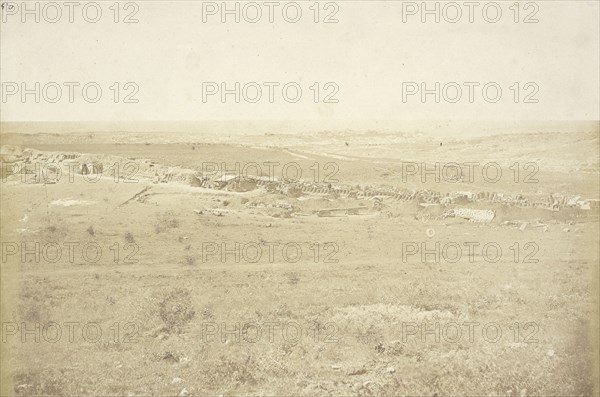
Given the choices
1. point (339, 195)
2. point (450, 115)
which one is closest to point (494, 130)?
point (339, 195)

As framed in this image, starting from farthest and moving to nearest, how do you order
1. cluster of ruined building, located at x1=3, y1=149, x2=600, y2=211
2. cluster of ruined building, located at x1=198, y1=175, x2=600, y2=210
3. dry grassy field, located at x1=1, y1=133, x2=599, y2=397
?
1. cluster of ruined building, located at x1=198, y1=175, x2=600, y2=210
2. cluster of ruined building, located at x1=3, y1=149, x2=600, y2=211
3. dry grassy field, located at x1=1, y1=133, x2=599, y2=397

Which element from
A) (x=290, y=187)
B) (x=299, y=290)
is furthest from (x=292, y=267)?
(x=290, y=187)

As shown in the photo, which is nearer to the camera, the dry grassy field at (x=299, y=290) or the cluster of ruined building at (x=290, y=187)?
the dry grassy field at (x=299, y=290)

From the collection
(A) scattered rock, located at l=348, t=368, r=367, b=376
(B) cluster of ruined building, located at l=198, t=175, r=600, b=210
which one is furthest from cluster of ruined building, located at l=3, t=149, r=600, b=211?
(A) scattered rock, located at l=348, t=368, r=367, b=376

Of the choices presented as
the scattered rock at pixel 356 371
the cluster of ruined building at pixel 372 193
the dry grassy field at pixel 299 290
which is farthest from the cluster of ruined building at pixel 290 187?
the scattered rock at pixel 356 371

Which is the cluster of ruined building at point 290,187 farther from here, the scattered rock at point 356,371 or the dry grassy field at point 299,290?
the scattered rock at point 356,371

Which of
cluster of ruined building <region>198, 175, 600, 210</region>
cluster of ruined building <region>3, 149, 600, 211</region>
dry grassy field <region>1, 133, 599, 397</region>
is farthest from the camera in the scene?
cluster of ruined building <region>198, 175, 600, 210</region>

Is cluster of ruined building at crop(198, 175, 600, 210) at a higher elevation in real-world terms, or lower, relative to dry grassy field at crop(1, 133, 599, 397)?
higher

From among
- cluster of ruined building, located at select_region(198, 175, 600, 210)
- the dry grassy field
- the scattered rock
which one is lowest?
the scattered rock

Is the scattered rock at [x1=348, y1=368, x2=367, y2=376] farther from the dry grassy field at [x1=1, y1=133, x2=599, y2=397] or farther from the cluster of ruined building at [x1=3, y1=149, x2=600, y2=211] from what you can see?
the cluster of ruined building at [x1=3, y1=149, x2=600, y2=211]
